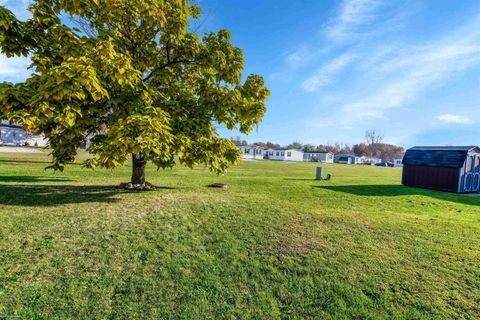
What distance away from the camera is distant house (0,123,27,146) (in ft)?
152

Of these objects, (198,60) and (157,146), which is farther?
(198,60)

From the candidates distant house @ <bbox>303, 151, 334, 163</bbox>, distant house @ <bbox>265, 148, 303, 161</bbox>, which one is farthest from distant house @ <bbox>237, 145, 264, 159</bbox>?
distant house @ <bbox>303, 151, 334, 163</bbox>

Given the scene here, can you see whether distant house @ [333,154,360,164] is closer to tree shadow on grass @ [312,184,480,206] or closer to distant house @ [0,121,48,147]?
tree shadow on grass @ [312,184,480,206]

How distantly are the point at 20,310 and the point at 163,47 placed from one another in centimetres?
881

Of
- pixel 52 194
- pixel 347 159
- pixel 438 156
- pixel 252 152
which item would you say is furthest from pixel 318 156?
pixel 52 194

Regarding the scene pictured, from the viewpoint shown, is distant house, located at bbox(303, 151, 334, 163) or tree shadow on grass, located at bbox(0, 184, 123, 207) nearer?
tree shadow on grass, located at bbox(0, 184, 123, 207)

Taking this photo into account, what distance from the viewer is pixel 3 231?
5.37m

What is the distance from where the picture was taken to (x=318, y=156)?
85125 millimetres

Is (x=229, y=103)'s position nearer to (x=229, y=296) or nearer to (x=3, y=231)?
(x=229, y=296)

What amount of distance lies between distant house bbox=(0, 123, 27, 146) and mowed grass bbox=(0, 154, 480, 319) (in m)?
53.9

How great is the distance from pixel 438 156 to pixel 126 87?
22.7 metres

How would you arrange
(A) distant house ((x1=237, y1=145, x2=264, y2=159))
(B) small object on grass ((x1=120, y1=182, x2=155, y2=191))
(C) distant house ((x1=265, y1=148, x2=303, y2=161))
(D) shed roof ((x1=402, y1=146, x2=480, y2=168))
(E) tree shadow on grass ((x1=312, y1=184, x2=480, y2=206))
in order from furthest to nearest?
(A) distant house ((x1=237, y1=145, x2=264, y2=159)) → (C) distant house ((x1=265, y1=148, x2=303, y2=161)) → (D) shed roof ((x1=402, y1=146, x2=480, y2=168)) → (E) tree shadow on grass ((x1=312, y1=184, x2=480, y2=206)) → (B) small object on grass ((x1=120, y1=182, x2=155, y2=191))

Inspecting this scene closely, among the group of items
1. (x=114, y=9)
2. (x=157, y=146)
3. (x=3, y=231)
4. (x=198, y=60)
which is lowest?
(x=3, y=231)

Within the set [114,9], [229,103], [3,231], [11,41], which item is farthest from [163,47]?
[3,231]
